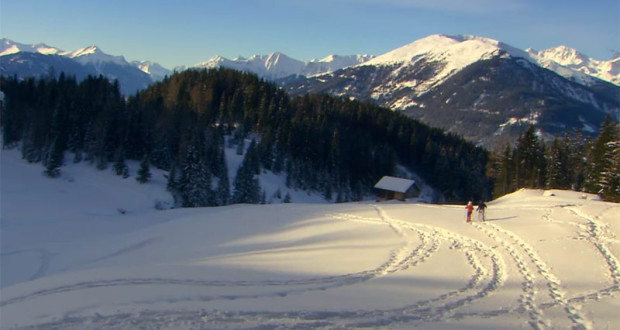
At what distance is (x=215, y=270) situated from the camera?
49.4 ft

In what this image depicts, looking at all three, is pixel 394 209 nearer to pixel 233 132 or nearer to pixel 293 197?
pixel 293 197

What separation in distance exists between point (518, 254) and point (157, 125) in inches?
2217

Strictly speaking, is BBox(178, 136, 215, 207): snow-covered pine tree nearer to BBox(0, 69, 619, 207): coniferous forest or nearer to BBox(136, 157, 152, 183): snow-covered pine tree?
BBox(0, 69, 619, 207): coniferous forest

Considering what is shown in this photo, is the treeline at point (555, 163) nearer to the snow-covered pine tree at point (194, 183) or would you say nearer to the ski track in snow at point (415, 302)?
the ski track in snow at point (415, 302)

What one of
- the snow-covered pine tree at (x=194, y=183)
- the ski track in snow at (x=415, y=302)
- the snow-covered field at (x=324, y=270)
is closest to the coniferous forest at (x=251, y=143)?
the snow-covered pine tree at (x=194, y=183)

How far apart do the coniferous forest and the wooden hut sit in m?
7.56

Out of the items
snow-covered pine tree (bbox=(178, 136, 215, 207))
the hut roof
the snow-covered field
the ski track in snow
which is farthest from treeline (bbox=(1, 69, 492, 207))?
the ski track in snow

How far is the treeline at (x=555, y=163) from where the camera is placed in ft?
164

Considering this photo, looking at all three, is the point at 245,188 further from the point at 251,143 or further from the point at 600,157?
the point at 600,157

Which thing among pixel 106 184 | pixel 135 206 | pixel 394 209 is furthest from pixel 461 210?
pixel 106 184

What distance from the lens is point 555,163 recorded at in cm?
5703

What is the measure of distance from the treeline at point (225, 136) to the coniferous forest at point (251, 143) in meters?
0.20

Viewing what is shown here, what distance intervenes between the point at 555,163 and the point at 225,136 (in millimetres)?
55412

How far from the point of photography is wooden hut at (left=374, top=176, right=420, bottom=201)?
67125 millimetres
